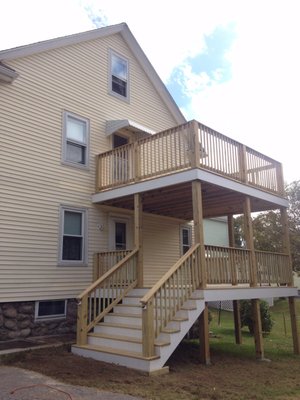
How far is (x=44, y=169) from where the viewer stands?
10695 millimetres

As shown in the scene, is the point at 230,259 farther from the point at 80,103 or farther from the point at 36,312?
the point at 80,103

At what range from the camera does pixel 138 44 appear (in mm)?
14484

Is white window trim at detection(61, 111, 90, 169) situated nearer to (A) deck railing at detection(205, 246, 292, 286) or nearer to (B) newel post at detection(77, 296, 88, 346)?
(B) newel post at detection(77, 296, 88, 346)

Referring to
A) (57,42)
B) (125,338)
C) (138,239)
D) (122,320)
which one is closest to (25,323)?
(122,320)

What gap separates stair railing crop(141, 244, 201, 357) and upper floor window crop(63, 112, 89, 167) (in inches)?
196

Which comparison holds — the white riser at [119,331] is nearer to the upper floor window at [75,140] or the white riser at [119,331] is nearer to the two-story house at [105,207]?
the two-story house at [105,207]

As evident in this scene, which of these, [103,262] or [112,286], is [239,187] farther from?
[103,262]

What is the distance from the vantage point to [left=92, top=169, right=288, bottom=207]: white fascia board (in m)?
9.13

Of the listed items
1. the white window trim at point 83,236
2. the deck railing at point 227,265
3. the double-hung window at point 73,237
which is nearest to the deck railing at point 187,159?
the white window trim at point 83,236

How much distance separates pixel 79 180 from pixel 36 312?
155 inches

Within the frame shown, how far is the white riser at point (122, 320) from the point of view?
8.68 metres

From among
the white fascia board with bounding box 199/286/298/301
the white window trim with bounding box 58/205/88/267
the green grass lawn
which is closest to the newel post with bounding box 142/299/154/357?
the white fascia board with bounding box 199/286/298/301

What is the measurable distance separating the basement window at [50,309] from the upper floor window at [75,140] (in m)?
4.01

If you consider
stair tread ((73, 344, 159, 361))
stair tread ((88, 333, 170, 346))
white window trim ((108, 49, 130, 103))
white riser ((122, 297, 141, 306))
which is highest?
white window trim ((108, 49, 130, 103))
